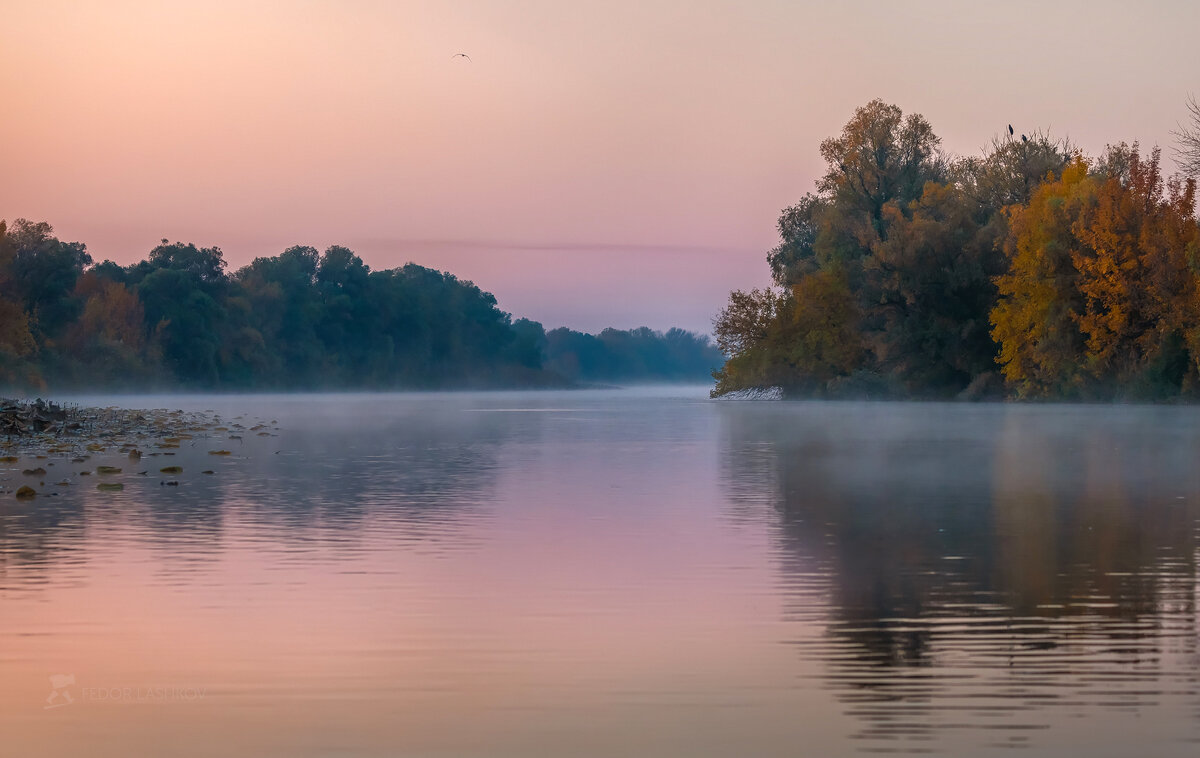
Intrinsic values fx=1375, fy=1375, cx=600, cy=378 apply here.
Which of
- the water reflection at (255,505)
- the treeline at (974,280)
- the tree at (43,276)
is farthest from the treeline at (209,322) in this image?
the water reflection at (255,505)

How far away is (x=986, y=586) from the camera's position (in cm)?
1173

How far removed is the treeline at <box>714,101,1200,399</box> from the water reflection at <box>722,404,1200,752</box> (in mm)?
41566

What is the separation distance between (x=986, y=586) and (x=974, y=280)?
240 ft

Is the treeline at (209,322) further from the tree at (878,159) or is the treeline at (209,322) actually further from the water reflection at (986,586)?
the water reflection at (986,586)

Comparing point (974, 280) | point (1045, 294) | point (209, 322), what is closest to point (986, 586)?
point (1045, 294)

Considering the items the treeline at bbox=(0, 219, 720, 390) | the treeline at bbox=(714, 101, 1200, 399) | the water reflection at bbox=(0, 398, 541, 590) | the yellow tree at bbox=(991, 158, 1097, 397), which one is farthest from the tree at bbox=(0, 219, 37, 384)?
the water reflection at bbox=(0, 398, 541, 590)

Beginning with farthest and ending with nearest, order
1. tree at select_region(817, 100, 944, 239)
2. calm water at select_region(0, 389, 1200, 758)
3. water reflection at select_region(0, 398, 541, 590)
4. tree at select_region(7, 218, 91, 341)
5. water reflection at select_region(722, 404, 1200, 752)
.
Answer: tree at select_region(7, 218, 91, 341) → tree at select_region(817, 100, 944, 239) → water reflection at select_region(0, 398, 541, 590) → water reflection at select_region(722, 404, 1200, 752) → calm water at select_region(0, 389, 1200, 758)

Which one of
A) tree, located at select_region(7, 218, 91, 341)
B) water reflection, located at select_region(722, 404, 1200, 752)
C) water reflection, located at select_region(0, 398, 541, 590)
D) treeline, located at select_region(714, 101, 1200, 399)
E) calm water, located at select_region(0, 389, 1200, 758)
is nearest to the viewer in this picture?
calm water, located at select_region(0, 389, 1200, 758)

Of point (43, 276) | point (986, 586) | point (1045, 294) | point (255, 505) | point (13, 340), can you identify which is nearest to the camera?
point (986, 586)

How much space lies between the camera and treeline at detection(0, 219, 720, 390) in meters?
109

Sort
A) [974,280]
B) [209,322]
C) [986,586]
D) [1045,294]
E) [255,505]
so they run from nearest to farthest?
[986,586]
[255,505]
[1045,294]
[974,280]
[209,322]

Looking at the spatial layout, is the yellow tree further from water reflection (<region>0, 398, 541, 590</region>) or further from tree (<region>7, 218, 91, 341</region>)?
tree (<region>7, 218, 91, 341</region>)

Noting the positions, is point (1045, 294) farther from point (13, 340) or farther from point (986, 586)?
point (13, 340)

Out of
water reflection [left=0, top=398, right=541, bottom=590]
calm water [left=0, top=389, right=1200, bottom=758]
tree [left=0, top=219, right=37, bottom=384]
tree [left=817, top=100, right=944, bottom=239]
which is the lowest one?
calm water [left=0, top=389, right=1200, bottom=758]
